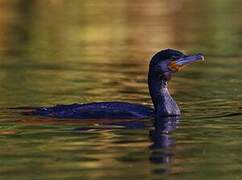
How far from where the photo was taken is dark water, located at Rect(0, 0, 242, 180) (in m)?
13.7

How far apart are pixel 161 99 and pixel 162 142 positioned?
2712mm

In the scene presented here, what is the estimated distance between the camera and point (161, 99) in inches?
712

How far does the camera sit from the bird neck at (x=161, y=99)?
17.9 metres

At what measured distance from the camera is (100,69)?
989 inches

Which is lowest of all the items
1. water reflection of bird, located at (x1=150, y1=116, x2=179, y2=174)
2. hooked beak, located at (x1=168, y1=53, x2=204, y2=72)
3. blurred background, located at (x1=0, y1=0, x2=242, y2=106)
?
blurred background, located at (x1=0, y1=0, x2=242, y2=106)

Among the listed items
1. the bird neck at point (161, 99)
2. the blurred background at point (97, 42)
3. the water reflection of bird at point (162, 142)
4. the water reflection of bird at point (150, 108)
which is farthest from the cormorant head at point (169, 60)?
the blurred background at point (97, 42)

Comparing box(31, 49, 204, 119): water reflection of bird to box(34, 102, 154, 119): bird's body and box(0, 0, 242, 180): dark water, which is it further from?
box(0, 0, 242, 180): dark water

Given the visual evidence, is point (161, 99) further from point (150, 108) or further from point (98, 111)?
point (98, 111)

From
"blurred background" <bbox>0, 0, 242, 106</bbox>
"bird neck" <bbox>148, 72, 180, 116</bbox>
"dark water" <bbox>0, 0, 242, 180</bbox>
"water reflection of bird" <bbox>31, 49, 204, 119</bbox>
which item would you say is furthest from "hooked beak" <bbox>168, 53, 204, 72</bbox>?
"blurred background" <bbox>0, 0, 242, 106</bbox>

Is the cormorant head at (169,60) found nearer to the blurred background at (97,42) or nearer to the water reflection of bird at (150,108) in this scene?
the water reflection of bird at (150,108)

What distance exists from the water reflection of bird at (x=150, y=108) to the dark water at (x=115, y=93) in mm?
282

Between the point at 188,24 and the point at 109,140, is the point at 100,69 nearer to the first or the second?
the point at 109,140

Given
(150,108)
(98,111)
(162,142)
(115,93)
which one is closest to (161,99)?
(150,108)

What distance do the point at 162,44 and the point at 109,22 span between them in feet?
30.5
